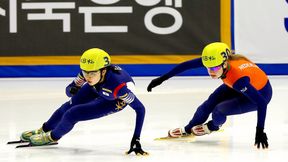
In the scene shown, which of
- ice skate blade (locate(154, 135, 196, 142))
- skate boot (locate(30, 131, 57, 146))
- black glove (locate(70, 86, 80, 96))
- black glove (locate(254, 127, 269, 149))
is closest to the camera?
black glove (locate(254, 127, 269, 149))

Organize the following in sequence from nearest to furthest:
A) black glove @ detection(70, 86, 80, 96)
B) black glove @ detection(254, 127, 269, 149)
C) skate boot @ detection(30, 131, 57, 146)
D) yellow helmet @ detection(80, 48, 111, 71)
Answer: yellow helmet @ detection(80, 48, 111, 71), black glove @ detection(254, 127, 269, 149), skate boot @ detection(30, 131, 57, 146), black glove @ detection(70, 86, 80, 96)

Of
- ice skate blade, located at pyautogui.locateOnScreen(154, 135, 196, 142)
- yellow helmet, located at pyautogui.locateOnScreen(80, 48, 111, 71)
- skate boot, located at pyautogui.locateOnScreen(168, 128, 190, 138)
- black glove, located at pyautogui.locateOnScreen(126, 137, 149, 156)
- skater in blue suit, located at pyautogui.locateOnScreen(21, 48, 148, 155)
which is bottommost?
ice skate blade, located at pyautogui.locateOnScreen(154, 135, 196, 142)

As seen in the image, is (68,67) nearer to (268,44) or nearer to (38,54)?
(38,54)

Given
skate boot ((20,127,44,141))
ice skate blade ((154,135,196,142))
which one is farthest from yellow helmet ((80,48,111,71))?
ice skate blade ((154,135,196,142))

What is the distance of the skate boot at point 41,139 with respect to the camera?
18.3 ft

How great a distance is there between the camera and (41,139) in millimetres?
5594

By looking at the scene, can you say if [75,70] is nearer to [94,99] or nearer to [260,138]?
[94,99]

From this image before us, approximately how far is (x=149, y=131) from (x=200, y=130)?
56 cm

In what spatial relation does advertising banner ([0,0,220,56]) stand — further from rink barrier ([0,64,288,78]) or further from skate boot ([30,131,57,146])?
skate boot ([30,131,57,146])

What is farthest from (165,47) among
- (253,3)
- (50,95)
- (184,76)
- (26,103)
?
(26,103)

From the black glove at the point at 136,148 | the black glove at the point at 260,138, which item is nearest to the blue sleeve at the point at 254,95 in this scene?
the black glove at the point at 260,138

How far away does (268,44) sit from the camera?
11094 mm

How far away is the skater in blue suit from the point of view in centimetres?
525

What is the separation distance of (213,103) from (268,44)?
17.6 feet
